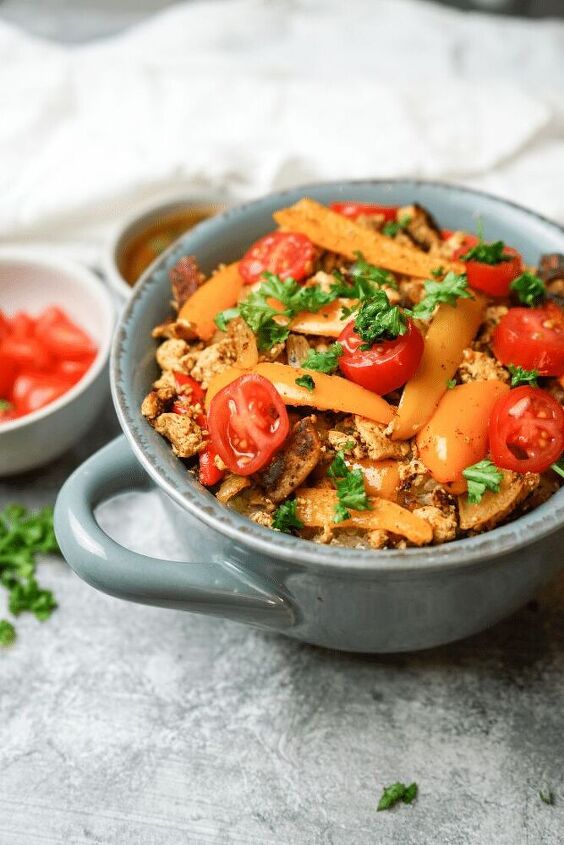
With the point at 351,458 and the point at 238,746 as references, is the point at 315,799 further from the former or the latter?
the point at 351,458

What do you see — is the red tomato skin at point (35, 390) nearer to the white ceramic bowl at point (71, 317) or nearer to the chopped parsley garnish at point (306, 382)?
the white ceramic bowl at point (71, 317)

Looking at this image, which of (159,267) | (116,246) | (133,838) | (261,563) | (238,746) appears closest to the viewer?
(261,563)

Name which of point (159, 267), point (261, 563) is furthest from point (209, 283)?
point (261, 563)

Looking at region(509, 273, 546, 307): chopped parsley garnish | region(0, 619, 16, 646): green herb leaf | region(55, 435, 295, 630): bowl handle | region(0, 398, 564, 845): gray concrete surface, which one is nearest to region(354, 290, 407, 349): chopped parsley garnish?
region(509, 273, 546, 307): chopped parsley garnish

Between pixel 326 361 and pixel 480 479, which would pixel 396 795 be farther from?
pixel 326 361

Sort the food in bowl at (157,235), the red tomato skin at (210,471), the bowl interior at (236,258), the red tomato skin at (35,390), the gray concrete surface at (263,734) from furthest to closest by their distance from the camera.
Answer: the food in bowl at (157,235)
the red tomato skin at (35,390)
the gray concrete surface at (263,734)
the red tomato skin at (210,471)
the bowl interior at (236,258)

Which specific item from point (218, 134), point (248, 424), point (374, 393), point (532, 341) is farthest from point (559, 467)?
point (218, 134)

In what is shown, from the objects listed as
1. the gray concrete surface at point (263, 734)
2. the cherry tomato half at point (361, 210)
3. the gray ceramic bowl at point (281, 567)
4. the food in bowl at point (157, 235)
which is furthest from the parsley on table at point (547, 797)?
the food in bowl at point (157, 235)
